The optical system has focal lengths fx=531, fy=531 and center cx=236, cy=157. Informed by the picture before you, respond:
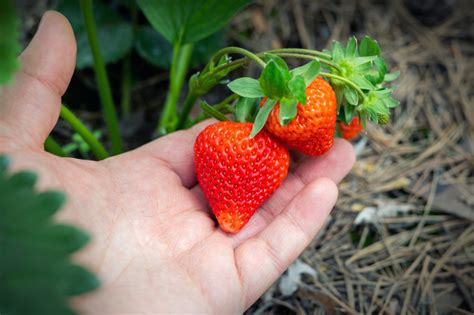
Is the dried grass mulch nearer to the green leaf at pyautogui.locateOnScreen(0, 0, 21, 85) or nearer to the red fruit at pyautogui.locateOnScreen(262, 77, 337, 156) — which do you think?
the red fruit at pyautogui.locateOnScreen(262, 77, 337, 156)

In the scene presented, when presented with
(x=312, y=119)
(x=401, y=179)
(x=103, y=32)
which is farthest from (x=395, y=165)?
(x=103, y=32)

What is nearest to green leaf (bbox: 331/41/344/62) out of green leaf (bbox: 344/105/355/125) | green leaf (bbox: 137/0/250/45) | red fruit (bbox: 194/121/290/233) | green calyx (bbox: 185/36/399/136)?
green calyx (bbox: 185/36/399/136)

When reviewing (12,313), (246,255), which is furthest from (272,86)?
(12,313)

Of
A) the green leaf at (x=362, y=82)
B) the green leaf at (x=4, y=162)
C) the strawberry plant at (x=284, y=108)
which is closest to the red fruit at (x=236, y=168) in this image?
the strawberry plant at (x=284, y=108)

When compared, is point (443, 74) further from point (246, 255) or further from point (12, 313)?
point (12, 313)

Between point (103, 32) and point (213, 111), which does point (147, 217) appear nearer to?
point (213, 111)
